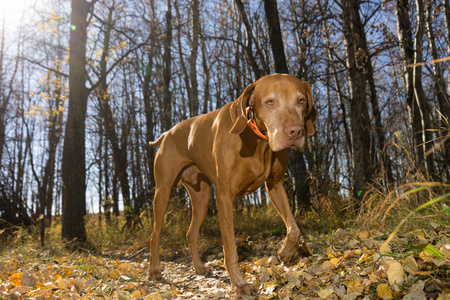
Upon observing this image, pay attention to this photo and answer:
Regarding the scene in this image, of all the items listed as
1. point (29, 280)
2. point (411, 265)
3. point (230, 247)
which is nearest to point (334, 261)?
point (411, 265)

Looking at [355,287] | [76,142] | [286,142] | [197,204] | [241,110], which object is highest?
[76,142]

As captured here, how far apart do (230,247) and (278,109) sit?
1.30 metres

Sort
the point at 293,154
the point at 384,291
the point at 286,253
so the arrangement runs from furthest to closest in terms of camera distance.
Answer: the point at 293,154 → the point at 286,253 → the point at 384,291

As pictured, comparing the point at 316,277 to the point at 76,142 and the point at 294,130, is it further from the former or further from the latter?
the point at 76,142

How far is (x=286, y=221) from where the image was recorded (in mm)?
3416

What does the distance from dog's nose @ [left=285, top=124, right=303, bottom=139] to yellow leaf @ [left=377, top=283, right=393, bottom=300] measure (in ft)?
3.84

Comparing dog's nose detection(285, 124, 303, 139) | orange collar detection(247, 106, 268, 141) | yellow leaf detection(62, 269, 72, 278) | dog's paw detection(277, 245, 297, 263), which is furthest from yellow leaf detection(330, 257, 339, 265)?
yellow leaf detection(62, 269, 72, 278)

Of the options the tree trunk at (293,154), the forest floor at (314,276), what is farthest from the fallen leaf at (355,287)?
the tree trunk at (293,154)

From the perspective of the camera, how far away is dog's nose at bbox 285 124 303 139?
101 inches

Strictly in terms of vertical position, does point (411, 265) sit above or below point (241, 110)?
below

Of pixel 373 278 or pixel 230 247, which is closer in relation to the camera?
pixel 373 278

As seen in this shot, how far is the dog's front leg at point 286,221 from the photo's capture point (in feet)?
10.7

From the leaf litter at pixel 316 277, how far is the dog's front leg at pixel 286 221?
13cm

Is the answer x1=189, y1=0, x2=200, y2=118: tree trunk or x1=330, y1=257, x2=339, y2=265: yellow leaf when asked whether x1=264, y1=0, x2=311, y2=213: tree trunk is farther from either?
x1=330, y1=257, x2=339, y2=265: yellow leaf
